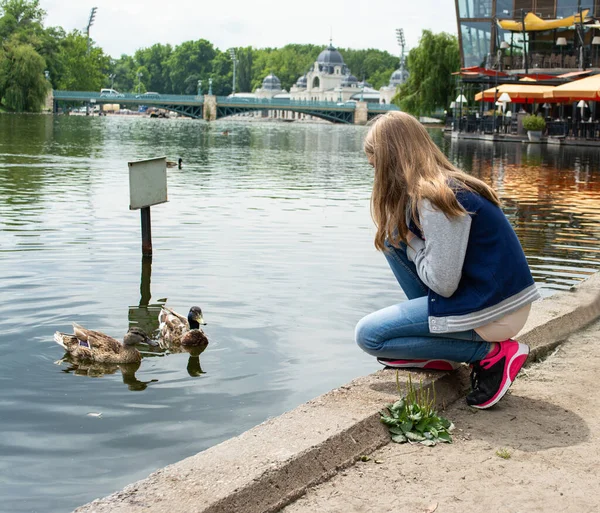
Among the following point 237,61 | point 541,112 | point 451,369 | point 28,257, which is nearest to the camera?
point 451,369

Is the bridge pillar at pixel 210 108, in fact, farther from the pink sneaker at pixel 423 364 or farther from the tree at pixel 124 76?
the pink sneaker at pixel 423 364

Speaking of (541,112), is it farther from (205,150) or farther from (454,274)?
(454,274)

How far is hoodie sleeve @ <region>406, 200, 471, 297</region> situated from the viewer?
3.42 meters

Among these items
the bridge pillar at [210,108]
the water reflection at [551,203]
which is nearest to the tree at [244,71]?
the bridge pillar at [210,108]

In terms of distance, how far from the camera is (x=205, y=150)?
1241 inches

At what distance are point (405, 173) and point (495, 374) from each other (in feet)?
2.92

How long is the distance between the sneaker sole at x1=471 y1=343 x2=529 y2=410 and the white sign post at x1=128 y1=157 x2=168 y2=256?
562 cm

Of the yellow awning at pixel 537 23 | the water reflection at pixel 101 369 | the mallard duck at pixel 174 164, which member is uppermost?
the yellow awning at pixel 537 23

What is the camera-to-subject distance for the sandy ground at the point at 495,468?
2.82 meters

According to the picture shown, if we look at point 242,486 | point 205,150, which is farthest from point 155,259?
point 205,150

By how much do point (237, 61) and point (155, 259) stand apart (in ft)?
518

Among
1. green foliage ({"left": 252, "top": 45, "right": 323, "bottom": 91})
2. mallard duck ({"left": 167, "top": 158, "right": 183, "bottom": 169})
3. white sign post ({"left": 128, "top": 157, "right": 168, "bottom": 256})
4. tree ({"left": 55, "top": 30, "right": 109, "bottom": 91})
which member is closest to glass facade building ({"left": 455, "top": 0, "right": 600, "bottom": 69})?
mallard duck ({"left": 167, "top": 158, "right": 183, "bottom": 169})

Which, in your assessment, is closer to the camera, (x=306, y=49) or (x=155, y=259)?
(x=155, y=259)

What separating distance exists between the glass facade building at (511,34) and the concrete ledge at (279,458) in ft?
136
